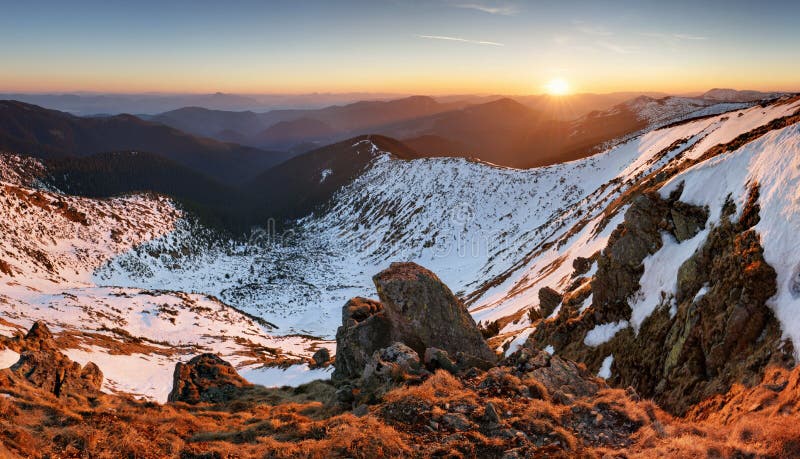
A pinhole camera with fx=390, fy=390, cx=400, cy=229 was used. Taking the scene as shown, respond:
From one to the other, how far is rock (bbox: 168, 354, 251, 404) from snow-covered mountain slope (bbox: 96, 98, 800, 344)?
26.3 m

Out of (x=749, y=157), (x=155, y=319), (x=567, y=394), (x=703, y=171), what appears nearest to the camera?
(x=567, y=394)

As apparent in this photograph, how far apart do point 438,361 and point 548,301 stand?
53.1 feet

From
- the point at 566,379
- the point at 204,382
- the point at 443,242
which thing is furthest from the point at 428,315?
the point at 443,242

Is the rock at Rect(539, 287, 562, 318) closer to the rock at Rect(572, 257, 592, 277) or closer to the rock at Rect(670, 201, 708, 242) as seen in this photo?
the rock at Rect(572, 257, 592, 277)

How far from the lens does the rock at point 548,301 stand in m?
28.3

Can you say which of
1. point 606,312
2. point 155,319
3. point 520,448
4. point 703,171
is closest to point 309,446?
point 520,448

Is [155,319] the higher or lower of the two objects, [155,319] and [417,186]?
the lower

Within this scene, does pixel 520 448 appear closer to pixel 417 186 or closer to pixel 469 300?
pixel 469 300

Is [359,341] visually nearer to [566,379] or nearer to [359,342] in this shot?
[359,342]

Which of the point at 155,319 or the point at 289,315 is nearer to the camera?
the point at 155,319

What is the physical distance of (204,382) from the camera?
20.8m

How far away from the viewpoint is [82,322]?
4600 centimetres

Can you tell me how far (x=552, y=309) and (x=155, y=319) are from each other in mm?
54868

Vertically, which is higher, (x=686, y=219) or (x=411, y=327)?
(x=686, y=219)
